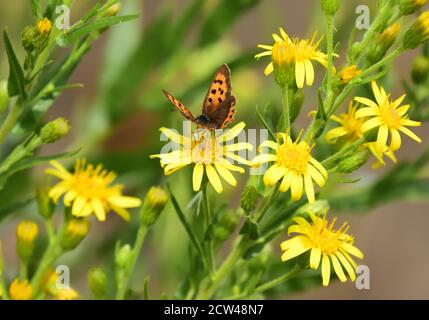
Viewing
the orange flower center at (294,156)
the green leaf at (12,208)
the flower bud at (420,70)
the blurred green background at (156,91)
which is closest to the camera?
the orange flower center at (294,156)

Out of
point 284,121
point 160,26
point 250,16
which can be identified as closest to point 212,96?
point 284,121

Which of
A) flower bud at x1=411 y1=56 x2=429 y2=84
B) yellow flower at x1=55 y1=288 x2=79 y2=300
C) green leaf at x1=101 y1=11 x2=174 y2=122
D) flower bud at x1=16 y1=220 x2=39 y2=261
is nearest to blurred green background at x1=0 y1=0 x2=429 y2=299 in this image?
green leaf at x1=101 y1=11 x2=174 y2=122

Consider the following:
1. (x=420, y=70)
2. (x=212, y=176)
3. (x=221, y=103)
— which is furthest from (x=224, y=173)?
(x=420, y=70)

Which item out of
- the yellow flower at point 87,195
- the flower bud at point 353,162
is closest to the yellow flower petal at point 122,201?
the yellow flower at point 87,195

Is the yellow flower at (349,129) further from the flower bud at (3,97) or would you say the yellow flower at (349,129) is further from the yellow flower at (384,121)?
the flower bud at (3,97)

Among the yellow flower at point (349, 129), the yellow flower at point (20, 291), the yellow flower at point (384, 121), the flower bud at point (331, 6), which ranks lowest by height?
the yellow flower at point (20, 291)

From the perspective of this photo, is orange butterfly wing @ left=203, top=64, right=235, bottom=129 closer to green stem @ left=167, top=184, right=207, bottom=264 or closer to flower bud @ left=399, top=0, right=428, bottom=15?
green stem @ left=167, top=184, right=207, bottom=264
